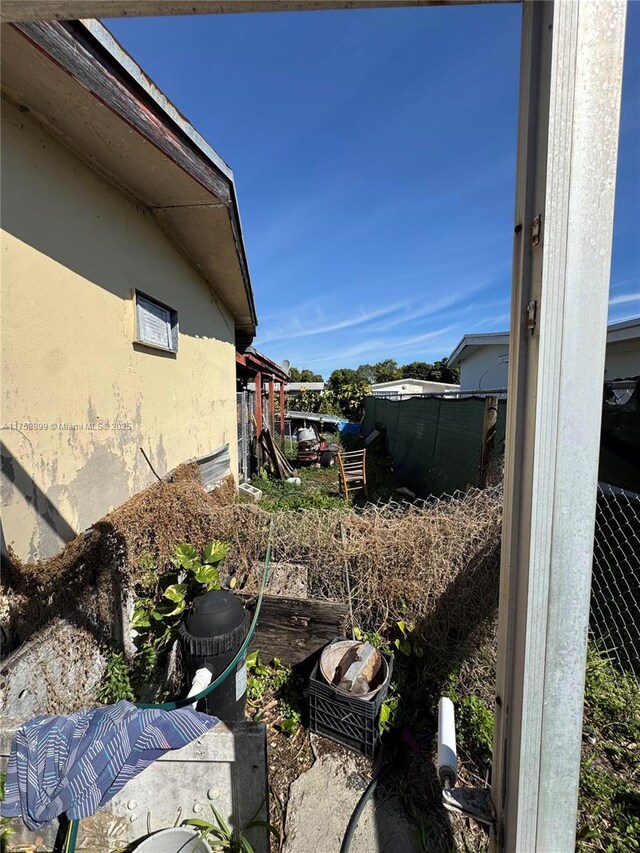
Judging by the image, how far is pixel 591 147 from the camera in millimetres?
767

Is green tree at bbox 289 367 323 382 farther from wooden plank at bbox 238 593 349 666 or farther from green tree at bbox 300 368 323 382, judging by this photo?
wooden plank at bbox 238 593 349 666

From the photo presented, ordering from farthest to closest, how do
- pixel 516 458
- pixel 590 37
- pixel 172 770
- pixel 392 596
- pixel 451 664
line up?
pixel 392 596 → pixel 451 664 → pixel 172 770 → pixel 516 458 → pixel 590 37

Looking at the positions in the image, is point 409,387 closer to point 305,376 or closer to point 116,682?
point 305,376

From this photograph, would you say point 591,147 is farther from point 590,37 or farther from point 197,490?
point 197,490

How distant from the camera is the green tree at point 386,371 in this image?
146 feet

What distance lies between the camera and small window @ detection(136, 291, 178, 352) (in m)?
3.12

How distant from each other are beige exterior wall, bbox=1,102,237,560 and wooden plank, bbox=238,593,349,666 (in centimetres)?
141

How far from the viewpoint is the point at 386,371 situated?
4581cm

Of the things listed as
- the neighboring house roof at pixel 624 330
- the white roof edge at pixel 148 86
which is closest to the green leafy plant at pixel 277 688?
the neighboring house roof at pixel 624 330

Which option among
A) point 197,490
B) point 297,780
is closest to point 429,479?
point 197,490

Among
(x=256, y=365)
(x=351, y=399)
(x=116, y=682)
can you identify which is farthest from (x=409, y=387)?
(x=116, y=682)

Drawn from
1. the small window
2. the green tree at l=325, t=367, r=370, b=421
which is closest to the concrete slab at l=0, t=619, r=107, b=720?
the small window

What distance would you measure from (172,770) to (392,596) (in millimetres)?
1622

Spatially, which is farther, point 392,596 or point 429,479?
point 429,479
